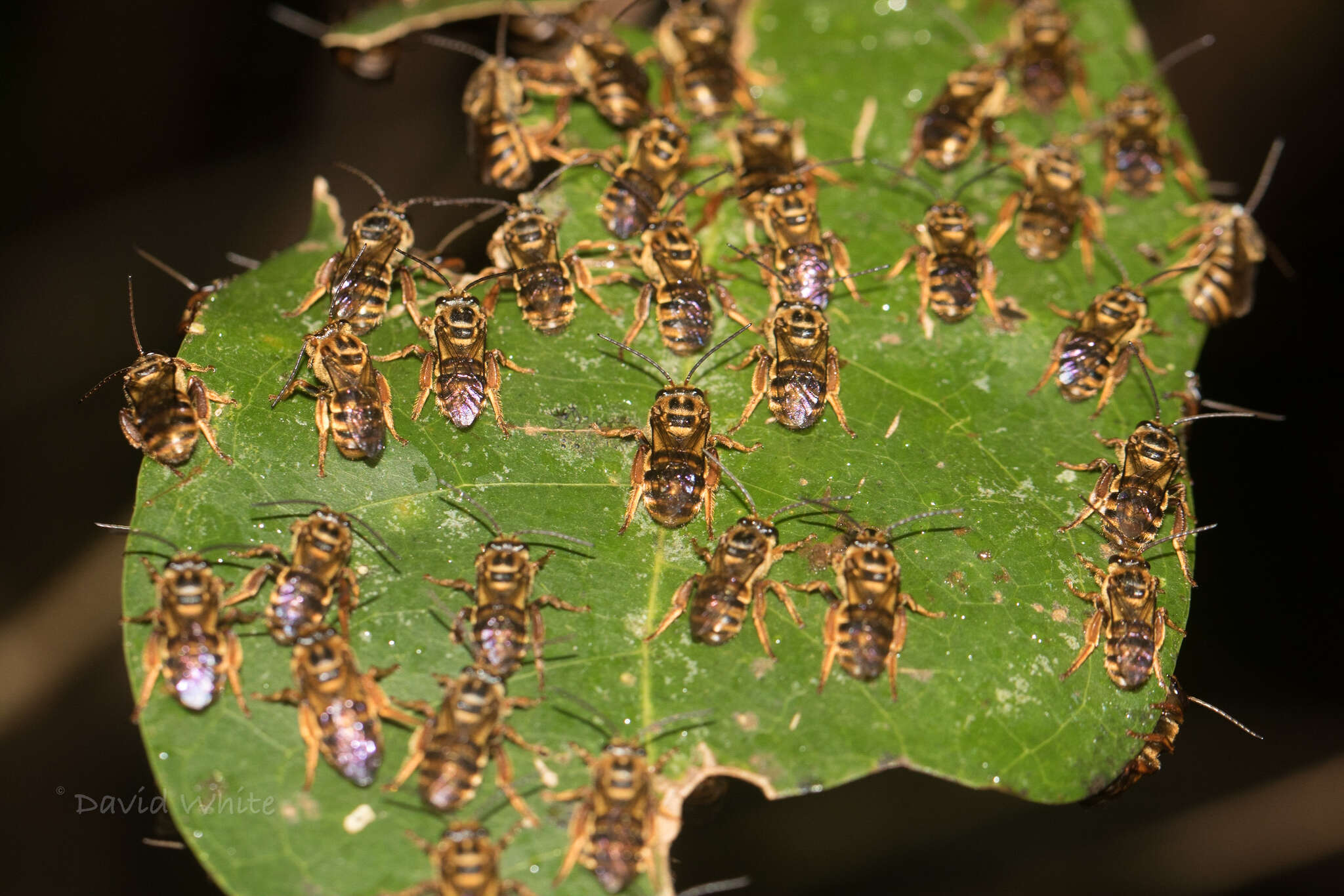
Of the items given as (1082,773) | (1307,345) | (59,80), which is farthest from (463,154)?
(1307,345)

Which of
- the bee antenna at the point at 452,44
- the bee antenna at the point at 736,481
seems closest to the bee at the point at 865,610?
the bee antenna at the point at 736,481

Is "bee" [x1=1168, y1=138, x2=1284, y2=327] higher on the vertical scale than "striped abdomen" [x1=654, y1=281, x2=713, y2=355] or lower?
lower

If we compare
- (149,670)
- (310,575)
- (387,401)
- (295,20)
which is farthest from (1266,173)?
(149,670)

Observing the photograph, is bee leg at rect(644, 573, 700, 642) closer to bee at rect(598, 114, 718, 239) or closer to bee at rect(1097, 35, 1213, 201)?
bee at rect(598, 114, 718, 239)

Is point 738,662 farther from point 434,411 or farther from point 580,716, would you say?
point 434,411

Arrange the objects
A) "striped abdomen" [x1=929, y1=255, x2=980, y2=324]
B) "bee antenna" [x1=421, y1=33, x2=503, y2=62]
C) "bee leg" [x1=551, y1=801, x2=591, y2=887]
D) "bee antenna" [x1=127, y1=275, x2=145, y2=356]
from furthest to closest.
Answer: "bee antenna" [x1=421, y1=33, x2=503, y2=62] < "bee antenna" [x1=127, y1=275, x2=145, y2=356] < "striped abdomen" [x1=929, y1=255, x2=980, y2=324] < "bee leg" [x1=551, y1=801, x2=591, y2=887]

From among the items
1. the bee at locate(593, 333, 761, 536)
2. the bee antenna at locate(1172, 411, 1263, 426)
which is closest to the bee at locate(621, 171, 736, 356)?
the bee at locate(593, 333, 761, 536)
